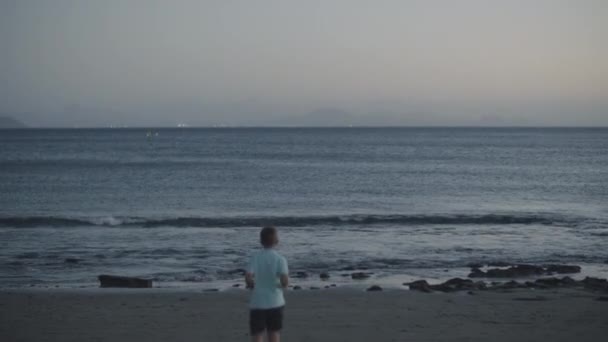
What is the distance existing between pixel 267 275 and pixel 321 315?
4.62 meters

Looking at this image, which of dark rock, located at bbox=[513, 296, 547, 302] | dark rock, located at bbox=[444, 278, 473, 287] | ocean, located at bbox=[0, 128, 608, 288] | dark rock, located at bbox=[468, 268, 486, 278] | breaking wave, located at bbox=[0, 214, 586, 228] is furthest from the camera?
breaking wave, located at bbox=[0, 214, 586, 228]

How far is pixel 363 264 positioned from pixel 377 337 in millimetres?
9445

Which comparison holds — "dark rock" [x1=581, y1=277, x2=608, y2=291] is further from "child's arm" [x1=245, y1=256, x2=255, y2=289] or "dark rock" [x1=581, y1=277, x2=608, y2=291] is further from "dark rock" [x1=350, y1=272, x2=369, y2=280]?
"child's arm" [x1=245, y1=256, x2=255, y2=289]

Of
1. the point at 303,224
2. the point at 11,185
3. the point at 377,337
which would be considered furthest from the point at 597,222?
the point at 11,185

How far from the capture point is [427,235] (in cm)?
2591

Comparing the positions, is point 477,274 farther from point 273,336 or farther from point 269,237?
point 269,237

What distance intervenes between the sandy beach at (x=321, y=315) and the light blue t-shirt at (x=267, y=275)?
8.76 feet

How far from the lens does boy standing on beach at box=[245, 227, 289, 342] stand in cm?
728

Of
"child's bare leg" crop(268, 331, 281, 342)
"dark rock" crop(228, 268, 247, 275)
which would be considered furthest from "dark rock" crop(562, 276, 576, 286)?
"child's bare leg" crop(268, 331, 281, 342)

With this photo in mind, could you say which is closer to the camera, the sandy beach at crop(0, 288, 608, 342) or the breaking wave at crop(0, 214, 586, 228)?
the sandy beach at crop(0, 288, 608, 342)

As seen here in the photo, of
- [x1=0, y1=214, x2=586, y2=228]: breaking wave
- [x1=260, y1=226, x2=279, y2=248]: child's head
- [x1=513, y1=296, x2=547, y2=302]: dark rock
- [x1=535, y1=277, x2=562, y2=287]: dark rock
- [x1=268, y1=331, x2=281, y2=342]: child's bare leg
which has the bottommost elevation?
[x1=0, y1=214, x2=586, y2=228]: breaking wave

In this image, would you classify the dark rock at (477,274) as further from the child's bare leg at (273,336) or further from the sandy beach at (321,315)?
the child's bare leg at (273,336)

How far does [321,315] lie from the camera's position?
38.4 feet

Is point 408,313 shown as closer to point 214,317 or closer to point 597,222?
point 214,317
